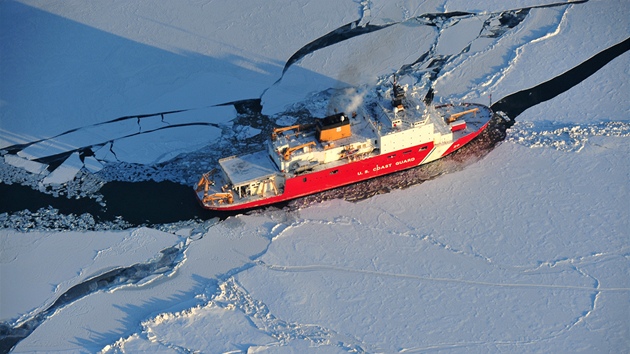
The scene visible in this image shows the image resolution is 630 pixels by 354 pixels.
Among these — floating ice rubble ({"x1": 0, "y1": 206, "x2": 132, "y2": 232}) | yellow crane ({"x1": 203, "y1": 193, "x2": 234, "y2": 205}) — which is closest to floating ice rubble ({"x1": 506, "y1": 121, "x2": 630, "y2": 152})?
yellow crane ({"x1": 203, "y1": 193, "x2": 234, "y2": 205})

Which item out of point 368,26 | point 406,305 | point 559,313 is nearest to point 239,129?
point 368,26

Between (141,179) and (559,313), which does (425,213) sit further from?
(141,179)

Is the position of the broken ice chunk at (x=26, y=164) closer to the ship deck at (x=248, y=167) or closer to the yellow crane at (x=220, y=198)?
the yellow crane at (x=220, y=198)

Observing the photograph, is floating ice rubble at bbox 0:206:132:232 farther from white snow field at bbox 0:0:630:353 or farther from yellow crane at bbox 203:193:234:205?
yellow crane at bbox 203:193:234:205

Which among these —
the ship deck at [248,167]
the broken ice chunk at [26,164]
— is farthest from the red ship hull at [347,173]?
the broken ice chunk at [26,164]

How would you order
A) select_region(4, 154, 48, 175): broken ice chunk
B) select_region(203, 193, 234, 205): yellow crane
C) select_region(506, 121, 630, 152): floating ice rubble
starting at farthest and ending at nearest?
select_region(4, 154, 48, 175): broken ice chunk → select_region(506, 121, 630, 152): floating ice rubble → select_region(203, 193, 234, 205): yellow crane

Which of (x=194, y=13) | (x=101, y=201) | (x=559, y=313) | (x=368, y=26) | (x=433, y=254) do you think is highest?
(x=194, y=13)

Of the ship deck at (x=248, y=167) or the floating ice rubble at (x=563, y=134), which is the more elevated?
the ship deck at (x=248, y=167)

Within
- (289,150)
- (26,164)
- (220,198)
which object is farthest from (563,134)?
(26,164)
